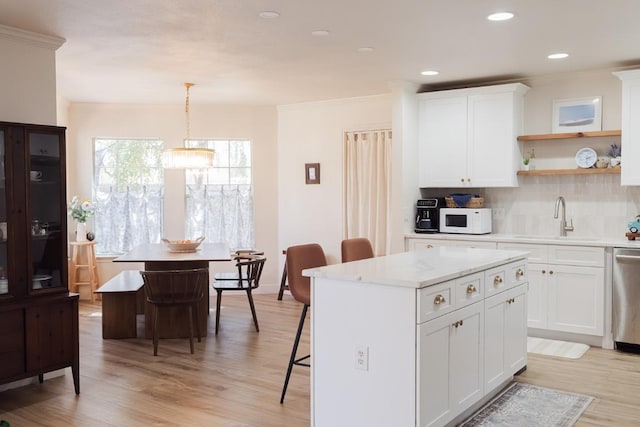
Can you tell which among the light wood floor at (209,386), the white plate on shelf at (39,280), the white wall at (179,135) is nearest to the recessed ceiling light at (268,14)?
the white plate on shelf at (39,280)

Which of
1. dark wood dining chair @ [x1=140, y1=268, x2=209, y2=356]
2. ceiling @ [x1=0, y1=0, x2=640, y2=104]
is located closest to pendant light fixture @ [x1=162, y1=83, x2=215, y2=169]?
ceiling @ [x1=0, y1=0, x2=640, y2=104]

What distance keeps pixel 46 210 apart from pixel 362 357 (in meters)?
2.54

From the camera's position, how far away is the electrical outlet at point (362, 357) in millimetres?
3020

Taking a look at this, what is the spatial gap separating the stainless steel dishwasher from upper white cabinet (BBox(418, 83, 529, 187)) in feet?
4.29

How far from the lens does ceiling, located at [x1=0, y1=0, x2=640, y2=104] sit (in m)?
3.71

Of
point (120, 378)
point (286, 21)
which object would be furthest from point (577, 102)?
point (120, 378)

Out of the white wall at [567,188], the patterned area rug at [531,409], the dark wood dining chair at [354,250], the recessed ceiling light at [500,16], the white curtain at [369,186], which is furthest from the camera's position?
the white curtain at [369,186]

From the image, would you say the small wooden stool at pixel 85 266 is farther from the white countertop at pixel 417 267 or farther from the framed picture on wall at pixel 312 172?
the white countertop at pixel 417 267

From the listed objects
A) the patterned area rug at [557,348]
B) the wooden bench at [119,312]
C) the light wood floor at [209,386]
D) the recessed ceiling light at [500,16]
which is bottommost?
the light wood floor at [209,386]

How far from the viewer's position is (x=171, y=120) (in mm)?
7840

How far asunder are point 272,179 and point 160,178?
1477 mm

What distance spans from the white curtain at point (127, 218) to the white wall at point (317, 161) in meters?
1.66

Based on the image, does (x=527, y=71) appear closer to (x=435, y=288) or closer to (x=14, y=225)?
(x=435, y=288)

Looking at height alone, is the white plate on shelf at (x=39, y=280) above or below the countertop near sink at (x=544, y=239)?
below
